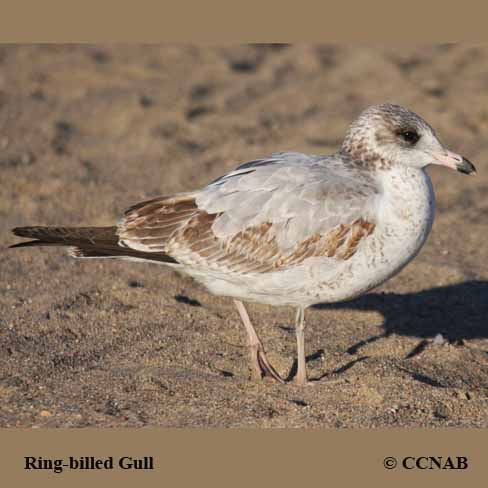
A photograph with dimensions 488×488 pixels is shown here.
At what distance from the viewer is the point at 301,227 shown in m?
6.12

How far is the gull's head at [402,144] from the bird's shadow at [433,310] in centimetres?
143

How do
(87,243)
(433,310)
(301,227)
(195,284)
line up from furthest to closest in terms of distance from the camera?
1. (195,284)
2. (433,310)
3. (87,243)
4. (301,227)

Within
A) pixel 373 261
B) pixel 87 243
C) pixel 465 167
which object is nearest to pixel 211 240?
pixel 87 243

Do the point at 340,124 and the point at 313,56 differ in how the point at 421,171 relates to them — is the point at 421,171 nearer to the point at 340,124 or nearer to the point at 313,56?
the point at 340,124

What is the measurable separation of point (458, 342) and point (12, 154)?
5596 mm

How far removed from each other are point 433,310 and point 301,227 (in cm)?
202

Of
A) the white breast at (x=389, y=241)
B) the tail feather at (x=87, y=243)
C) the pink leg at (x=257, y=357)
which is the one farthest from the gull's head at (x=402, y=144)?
the tail feather at (x=87, y=243)

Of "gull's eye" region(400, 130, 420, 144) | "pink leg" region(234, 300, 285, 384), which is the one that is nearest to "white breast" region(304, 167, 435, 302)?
"gull's eye" region(400, 130, 420, 144)

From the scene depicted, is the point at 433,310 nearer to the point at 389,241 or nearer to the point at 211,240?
the point at 389,241

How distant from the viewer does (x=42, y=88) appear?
12445 millimetres

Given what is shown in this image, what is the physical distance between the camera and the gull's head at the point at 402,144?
247 inches

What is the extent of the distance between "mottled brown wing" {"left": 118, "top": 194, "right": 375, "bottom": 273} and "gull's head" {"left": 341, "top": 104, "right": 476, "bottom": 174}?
527 mm

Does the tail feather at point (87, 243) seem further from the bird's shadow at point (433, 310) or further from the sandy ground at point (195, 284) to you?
the bird's shadow at point (433, 310)

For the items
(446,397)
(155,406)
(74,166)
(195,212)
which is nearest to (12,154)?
(74,166)
